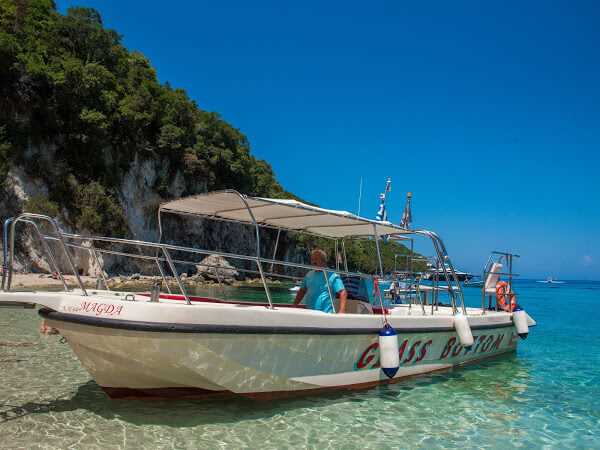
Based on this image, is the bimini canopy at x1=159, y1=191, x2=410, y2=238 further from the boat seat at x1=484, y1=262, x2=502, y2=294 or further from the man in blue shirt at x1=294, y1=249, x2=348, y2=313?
the boat seat at x1=484, y1=262, x2=502, y2=294

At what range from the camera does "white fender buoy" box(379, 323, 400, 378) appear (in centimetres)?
668

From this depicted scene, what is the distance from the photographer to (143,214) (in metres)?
37.8

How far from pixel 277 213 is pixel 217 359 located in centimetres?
281

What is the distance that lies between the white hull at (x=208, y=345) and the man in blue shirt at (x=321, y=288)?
54 cm

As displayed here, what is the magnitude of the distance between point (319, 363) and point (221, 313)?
1.65 meters

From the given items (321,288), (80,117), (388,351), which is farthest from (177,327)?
(80,117)

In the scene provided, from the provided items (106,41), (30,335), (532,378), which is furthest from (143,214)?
(532,378)

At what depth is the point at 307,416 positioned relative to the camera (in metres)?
5.87

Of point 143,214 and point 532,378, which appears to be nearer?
point 532,378

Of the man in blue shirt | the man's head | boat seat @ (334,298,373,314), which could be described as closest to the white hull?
the man in blue shirt

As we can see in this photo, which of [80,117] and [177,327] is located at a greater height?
[80,117]

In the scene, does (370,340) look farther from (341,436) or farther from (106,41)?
(106,41)

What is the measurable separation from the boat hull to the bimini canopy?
158 cm

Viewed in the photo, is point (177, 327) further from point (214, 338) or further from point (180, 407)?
point (180, 407)
